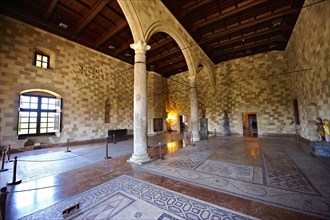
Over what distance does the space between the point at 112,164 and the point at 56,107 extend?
597 cm

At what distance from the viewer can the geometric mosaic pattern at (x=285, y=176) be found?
2.87 meters

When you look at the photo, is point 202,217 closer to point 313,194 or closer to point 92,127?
point 313,194

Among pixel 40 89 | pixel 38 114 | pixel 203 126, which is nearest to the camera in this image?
pixel 40 89

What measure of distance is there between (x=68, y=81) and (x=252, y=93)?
13.3 m

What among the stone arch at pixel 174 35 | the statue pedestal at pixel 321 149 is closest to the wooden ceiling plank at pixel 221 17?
the stone arch at pixel 174 35

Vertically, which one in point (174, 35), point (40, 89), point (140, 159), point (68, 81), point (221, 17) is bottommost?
point (140, 159)

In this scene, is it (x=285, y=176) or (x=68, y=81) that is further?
(x=68, y=81)

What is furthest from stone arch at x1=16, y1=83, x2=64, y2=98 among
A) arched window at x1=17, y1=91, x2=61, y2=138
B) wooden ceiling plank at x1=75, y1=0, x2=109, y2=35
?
wooden ceiling plank at x1=75, y1=0, x2=109, y2=35

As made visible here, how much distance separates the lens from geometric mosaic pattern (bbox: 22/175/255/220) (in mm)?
2088

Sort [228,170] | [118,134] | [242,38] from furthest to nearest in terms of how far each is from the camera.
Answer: [118,134] < [242,38] < [228,170]

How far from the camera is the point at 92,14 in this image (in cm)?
632

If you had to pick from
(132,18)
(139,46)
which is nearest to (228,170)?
(139,46)

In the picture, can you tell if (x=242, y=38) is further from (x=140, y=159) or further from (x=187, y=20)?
(x=140, y=159)

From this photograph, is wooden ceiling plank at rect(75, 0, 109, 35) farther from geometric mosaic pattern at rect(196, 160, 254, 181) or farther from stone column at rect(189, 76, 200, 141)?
geometric mosaic pattern at rect(196, 160, 254, 181)
